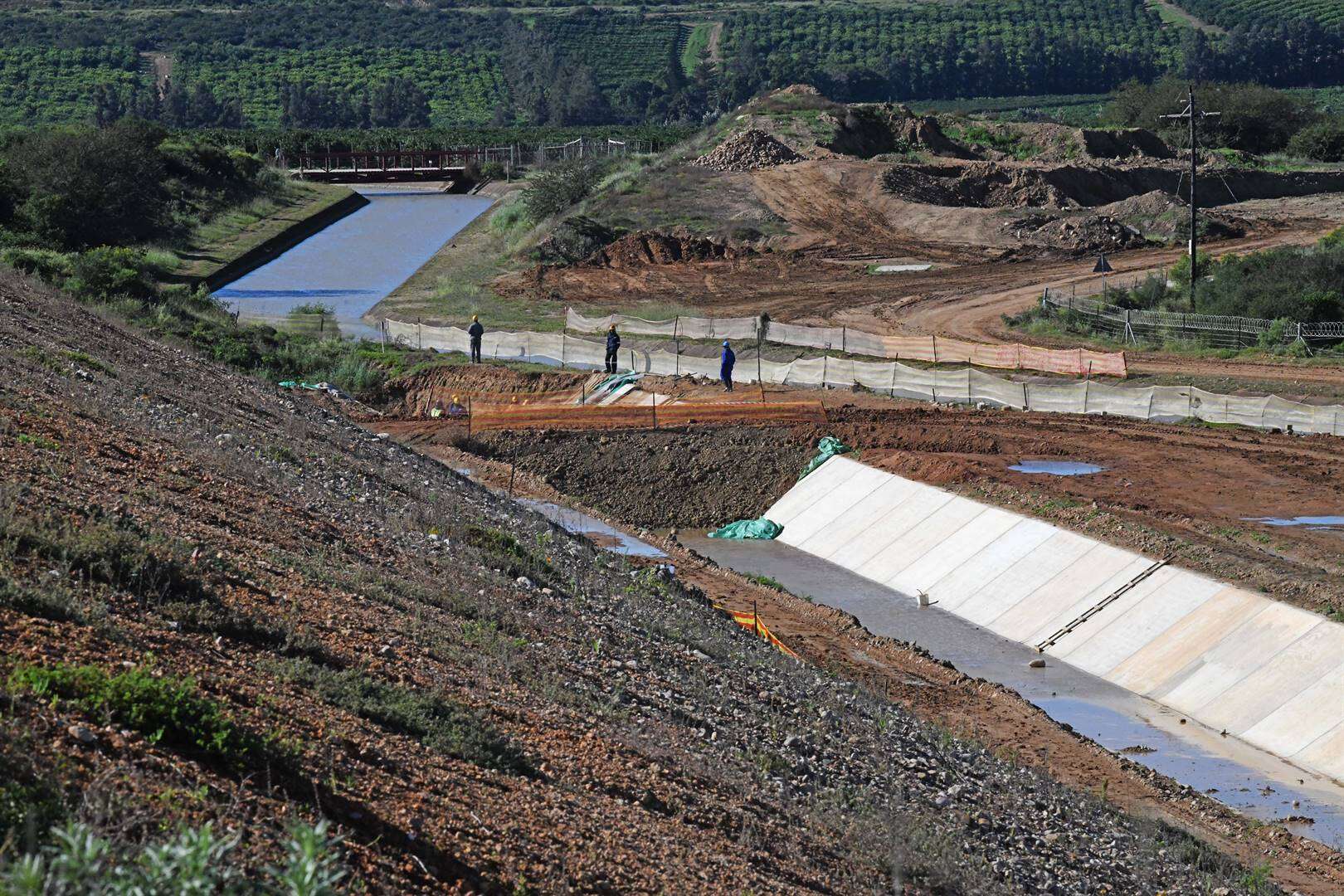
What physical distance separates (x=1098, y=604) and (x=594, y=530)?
35.4ft

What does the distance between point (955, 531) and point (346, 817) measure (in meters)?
21.1

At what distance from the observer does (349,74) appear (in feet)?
543

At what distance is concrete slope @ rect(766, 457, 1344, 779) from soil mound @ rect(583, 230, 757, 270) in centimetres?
3011

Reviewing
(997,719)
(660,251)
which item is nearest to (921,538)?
(997,719)

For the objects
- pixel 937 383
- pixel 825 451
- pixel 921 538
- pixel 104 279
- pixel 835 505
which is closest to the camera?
pixel 921 538

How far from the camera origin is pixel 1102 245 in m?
61.5

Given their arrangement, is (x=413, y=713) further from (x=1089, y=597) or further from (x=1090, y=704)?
(x=1089, y=597)

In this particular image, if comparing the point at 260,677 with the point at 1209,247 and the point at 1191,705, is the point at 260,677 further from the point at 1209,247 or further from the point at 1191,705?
the point at 1209,247

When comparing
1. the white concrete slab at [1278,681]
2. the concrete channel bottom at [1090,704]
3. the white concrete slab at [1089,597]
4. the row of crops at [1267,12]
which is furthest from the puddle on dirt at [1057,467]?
the row of crops at [1267,12]

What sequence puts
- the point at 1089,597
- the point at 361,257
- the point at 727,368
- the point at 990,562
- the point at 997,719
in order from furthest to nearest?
the point at 361,257 < the point at 727,368 < the point at 990,562 < the point at 1089,597 < the point at 997,719

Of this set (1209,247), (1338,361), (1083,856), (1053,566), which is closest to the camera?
(1083,856)

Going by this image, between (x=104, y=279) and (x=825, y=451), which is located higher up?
(x=104, y=279)

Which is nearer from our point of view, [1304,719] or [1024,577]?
[1304,719]

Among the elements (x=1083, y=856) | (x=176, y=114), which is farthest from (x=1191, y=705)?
(x=176, y=114)
